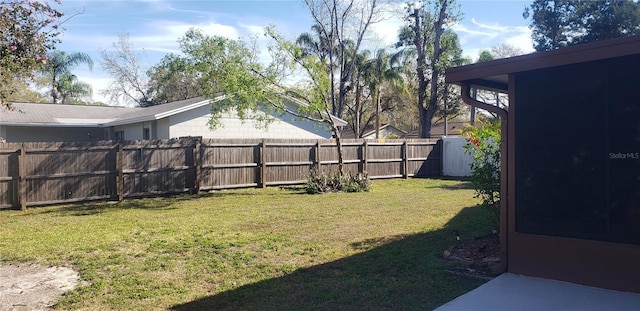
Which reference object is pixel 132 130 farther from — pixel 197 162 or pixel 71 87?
pixel 71 87

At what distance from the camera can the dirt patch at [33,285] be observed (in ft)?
15.4

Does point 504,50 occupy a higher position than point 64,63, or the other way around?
point 504,50

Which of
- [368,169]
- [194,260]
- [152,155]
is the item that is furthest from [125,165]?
[368,169]

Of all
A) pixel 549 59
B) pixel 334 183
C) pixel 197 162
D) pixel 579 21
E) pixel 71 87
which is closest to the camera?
pixel 549 59

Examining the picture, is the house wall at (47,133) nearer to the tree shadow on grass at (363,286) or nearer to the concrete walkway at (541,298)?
the tree shadow on grass at (363,286)

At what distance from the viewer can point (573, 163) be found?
4.83m

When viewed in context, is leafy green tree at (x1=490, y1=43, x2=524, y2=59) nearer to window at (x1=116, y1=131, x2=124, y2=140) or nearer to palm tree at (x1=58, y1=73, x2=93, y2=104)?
window at (x1=116, y1=131, x2=124, y2=140)

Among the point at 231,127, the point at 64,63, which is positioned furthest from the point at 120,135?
the point at 64,63

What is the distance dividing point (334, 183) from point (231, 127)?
18.7 ft

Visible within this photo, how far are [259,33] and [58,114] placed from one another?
13.2m

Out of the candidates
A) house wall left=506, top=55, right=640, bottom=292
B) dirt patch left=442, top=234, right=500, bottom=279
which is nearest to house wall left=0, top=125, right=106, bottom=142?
dirt patch left=442, top=234, right=500, bottom=279

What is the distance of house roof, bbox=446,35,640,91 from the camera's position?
421 cm

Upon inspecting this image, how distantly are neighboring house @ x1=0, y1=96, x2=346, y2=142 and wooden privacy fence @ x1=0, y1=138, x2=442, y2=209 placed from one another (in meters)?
1.16

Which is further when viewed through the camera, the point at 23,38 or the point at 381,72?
the point at 381,72
